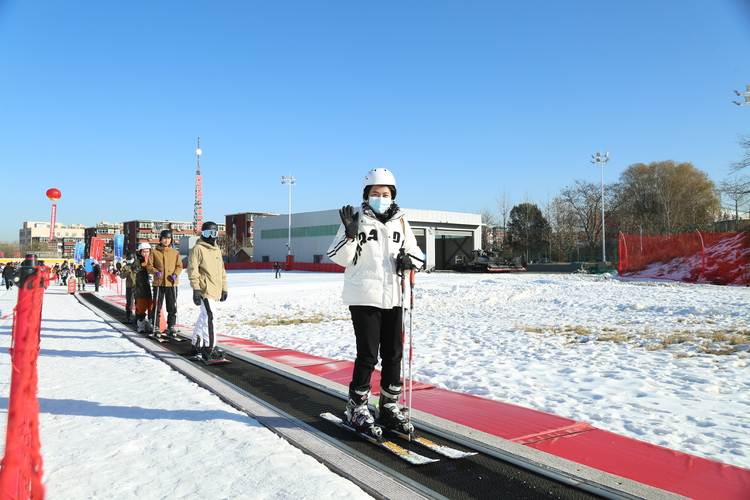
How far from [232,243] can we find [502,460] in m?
103

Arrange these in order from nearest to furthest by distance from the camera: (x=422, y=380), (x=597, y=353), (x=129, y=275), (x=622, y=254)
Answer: (x=422, y=380) → (x=597, y=353) → (x=129, y=275) → (x=622, y=254)

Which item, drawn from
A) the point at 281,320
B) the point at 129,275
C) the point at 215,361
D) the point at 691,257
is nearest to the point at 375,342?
the point at 215,361

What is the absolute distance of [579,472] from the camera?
113 inches

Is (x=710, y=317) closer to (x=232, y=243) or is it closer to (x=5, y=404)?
(x=5, y=404)

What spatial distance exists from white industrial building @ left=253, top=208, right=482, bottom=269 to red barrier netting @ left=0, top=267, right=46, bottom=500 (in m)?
47.1

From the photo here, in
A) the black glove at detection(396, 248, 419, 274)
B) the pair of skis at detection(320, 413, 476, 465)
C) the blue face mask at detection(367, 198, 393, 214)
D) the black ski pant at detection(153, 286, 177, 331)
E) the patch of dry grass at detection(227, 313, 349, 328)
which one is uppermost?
Answer: the blue face mask at detection(367, 198, 393, 214)

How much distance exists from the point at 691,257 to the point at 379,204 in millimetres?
21458

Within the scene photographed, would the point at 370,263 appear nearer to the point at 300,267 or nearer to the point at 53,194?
the point at 53,194

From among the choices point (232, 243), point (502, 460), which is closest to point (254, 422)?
point (502, 460)

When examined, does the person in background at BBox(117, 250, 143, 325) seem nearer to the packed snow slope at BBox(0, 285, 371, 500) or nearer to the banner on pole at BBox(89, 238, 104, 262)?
the packed snow slope at BBox(0, 285, 371, 500)

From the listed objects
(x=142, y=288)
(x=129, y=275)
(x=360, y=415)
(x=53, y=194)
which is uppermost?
(x=53, y=194)

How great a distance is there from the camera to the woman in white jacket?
3539mm

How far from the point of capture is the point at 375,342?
3.60 m

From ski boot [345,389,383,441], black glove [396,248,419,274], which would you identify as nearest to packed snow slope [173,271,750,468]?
ski boot [345,389,383,441]
